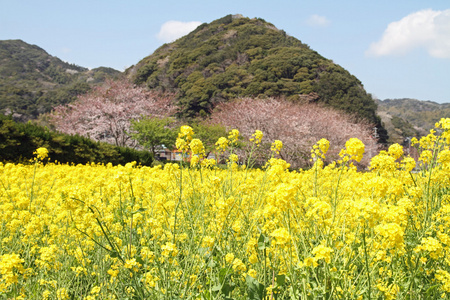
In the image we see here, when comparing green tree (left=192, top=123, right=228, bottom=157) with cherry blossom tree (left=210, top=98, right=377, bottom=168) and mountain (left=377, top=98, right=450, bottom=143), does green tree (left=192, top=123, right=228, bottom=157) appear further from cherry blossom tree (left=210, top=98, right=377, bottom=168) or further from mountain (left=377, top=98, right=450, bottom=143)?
mountain (left=377, top=98, right=450, bottom=143)

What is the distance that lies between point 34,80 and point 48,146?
3277 inches

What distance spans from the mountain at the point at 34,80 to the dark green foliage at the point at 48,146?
19332 mm

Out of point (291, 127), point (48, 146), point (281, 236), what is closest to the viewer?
point (281, 236)

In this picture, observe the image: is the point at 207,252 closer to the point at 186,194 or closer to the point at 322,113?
the point at 186,194

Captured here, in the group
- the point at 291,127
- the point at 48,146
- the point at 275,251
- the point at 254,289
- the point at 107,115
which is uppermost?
the point at 107,115

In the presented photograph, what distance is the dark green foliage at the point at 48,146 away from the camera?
9.97 metres

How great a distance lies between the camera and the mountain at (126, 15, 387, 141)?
3984 centimetres

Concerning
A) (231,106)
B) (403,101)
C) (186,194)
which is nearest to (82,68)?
(231,106)

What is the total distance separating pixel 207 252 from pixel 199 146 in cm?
121

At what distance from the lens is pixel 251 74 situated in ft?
148

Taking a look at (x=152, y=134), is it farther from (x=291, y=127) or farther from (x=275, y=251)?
(x=275, y=251)

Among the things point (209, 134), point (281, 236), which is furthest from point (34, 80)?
point (281, 236)

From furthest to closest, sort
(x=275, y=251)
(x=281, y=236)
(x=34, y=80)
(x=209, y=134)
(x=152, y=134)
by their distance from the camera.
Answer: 1. (x=34, y=80)
2. (x=209, y=134)
3. (x=152, y=134)
4. (x=275, y=251)
5. (x=281, y=236)

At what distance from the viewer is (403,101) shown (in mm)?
179125
